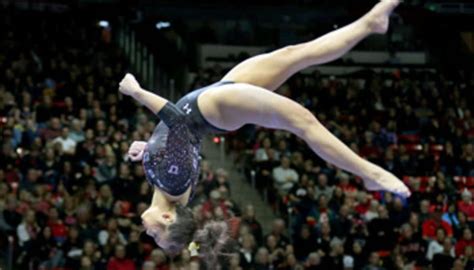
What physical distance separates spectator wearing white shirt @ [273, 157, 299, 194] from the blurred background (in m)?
0.02

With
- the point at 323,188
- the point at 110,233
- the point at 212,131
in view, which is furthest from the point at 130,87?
the point at 323,188

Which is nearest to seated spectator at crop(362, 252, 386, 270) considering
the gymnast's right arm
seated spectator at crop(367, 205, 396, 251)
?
seated spectator at crop(367, 205, 396, 251)

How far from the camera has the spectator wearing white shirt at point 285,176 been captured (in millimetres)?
11500

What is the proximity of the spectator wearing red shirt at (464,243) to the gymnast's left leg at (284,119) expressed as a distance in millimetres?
6123

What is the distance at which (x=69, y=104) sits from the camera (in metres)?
11.8

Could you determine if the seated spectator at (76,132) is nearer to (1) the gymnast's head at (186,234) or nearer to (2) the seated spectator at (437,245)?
(2) the seated spectator at (437,245)

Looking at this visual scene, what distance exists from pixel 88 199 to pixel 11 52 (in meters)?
4.25

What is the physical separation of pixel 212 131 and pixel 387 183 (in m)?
1.14

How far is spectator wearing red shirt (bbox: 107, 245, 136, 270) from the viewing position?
9469 mm

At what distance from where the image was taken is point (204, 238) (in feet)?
17.1

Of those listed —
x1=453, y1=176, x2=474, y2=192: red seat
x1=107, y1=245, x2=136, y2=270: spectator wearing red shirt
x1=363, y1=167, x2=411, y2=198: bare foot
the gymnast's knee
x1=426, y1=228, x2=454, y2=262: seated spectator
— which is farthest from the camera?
x1=453, y1=176, x2=474, y2=192: red seat

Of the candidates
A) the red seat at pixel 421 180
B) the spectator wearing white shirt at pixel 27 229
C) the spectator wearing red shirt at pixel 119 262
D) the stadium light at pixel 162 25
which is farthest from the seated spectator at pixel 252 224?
the stadium light at pixel 162 25

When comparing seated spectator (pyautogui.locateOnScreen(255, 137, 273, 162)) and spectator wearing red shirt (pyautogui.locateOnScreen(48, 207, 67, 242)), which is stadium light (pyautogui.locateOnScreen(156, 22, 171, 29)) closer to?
seated spectator (pyautogui.locateOnScreen(255, 137, 273, 162))

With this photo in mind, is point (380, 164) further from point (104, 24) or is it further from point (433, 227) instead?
point (104, 24)
